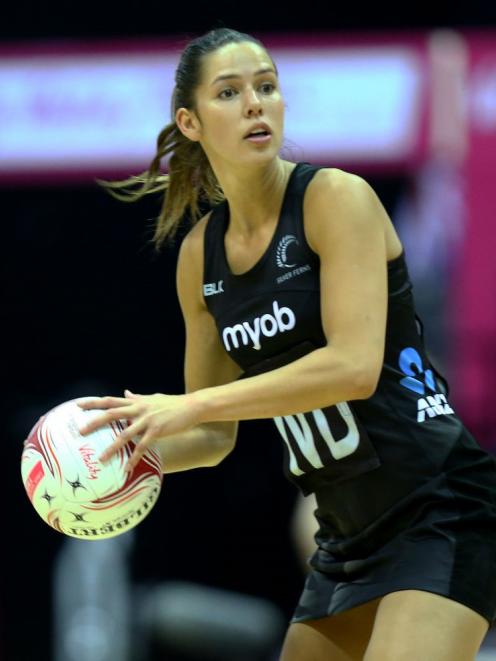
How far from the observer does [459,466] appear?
349 cm

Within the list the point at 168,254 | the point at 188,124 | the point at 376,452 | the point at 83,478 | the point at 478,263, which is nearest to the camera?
the point at 83,478

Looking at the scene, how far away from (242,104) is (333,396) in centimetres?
83

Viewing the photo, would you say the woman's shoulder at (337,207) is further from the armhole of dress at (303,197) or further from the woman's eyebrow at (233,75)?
the woman's eyebrow at (233,75)

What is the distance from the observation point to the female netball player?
3.27 meters

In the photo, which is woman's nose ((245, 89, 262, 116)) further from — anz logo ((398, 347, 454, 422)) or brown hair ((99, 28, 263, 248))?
anz logo ((398, 347, 454, 422))

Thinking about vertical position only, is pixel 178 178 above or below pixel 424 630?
above

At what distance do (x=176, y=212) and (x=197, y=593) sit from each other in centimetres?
473

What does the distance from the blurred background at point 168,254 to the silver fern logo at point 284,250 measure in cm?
367

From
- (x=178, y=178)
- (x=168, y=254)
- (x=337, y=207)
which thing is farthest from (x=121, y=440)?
(x=168, y=254)

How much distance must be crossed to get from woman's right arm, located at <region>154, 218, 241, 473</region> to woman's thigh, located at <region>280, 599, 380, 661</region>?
21.4 inches

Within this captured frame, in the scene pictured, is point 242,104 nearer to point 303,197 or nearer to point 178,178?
point 303,197

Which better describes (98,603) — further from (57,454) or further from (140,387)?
(57,454)

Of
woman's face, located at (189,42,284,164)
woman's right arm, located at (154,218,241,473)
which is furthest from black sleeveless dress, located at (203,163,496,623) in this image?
woman's right arm, located at (154,218,241,473)

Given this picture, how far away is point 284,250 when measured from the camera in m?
3.55
